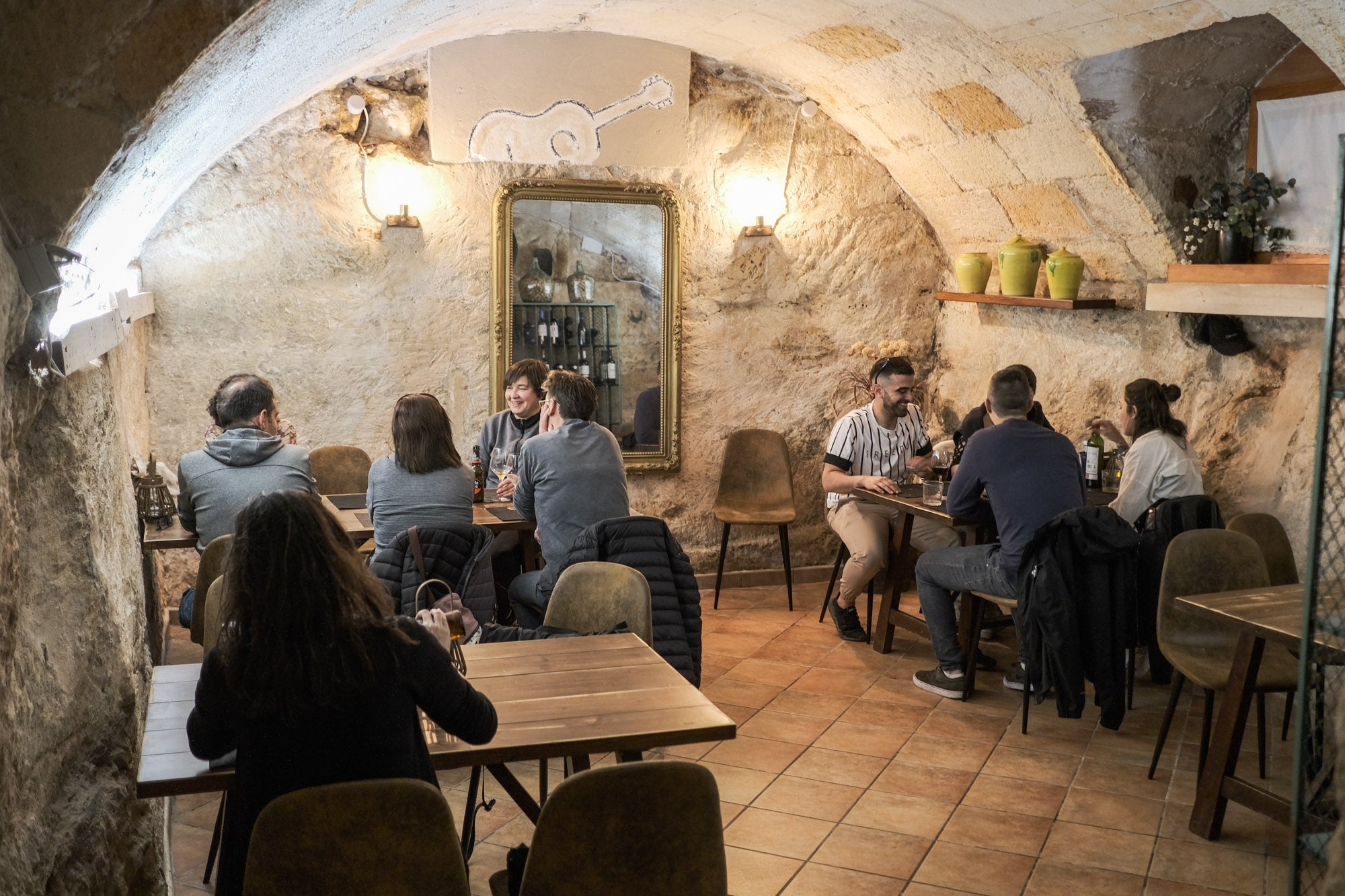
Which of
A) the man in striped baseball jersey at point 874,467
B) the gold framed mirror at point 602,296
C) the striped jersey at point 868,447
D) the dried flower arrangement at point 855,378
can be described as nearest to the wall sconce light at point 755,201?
the gold framed mirror at point 602,296

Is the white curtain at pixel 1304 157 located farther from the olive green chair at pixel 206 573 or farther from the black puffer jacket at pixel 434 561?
the olive green chair at pixel 206 573

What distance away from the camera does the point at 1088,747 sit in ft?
13.6

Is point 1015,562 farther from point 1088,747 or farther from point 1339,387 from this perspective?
point 1339,387

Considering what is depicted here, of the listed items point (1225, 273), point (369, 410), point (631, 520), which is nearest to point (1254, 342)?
point (1225, 273)

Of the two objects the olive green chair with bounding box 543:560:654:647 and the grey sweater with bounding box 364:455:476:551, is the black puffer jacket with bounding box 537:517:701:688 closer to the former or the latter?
the olive green chair with bounding box 543:560:654:647

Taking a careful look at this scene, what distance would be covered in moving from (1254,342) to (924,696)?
2.01 metres

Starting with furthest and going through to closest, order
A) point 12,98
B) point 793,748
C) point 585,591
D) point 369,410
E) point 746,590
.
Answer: point 746,590
point 369,410
point 793,748
point 585,591
point 12,98

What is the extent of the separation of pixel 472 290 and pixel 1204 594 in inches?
143

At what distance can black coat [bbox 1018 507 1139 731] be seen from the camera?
3945mm

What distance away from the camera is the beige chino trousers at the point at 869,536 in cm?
529

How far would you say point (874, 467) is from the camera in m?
5.38

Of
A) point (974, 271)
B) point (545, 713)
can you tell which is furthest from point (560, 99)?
point (545, 713)

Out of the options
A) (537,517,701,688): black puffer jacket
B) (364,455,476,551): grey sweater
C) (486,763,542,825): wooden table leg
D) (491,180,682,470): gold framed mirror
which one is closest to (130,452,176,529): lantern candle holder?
(364,455,476,551): grey sweater

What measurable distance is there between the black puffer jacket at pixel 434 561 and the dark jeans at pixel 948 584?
6.39 ft
